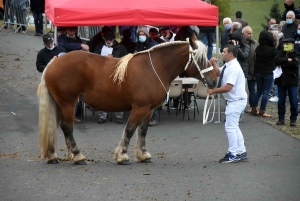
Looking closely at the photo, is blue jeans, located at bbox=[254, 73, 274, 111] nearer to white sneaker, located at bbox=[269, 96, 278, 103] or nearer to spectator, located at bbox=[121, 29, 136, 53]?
white sneaker, located at bbox=[269, 96, 278, 103]

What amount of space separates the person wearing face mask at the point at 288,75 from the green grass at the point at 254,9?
26951 millimetres

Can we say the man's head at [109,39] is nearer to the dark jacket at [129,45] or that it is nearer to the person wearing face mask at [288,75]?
the dark jacket at [129,45]

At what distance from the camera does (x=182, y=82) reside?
1442 centimetres

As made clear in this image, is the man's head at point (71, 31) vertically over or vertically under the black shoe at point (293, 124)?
over

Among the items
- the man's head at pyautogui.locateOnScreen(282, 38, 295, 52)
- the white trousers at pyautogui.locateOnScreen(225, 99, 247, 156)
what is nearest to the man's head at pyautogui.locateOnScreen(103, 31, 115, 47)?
the man's head at pyautogui.locateOnScreen(282, 38, 295, 52)

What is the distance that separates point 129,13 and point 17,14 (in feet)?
41.5

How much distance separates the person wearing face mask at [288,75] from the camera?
1370 cm

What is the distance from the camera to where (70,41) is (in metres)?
14.4

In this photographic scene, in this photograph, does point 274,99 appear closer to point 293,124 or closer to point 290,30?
point 290,30

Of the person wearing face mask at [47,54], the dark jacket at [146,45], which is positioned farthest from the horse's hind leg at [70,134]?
the dark jacket at [146,45]

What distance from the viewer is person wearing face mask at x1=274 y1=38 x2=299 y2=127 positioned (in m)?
13.7

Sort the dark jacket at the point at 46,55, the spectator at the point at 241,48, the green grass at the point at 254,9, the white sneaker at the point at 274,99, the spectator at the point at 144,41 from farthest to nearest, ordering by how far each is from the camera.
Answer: the green grass at the point at 254,9 < the white sneaker at the point at 274,99 < the spectator at the point at 241,48 < the spectator at the point at 144,41 < the dark jacket at the point at 46,55

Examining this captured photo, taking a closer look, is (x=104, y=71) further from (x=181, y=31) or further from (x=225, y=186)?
(x=181, y=31)

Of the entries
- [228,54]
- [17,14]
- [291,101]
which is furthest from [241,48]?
[17,14]
